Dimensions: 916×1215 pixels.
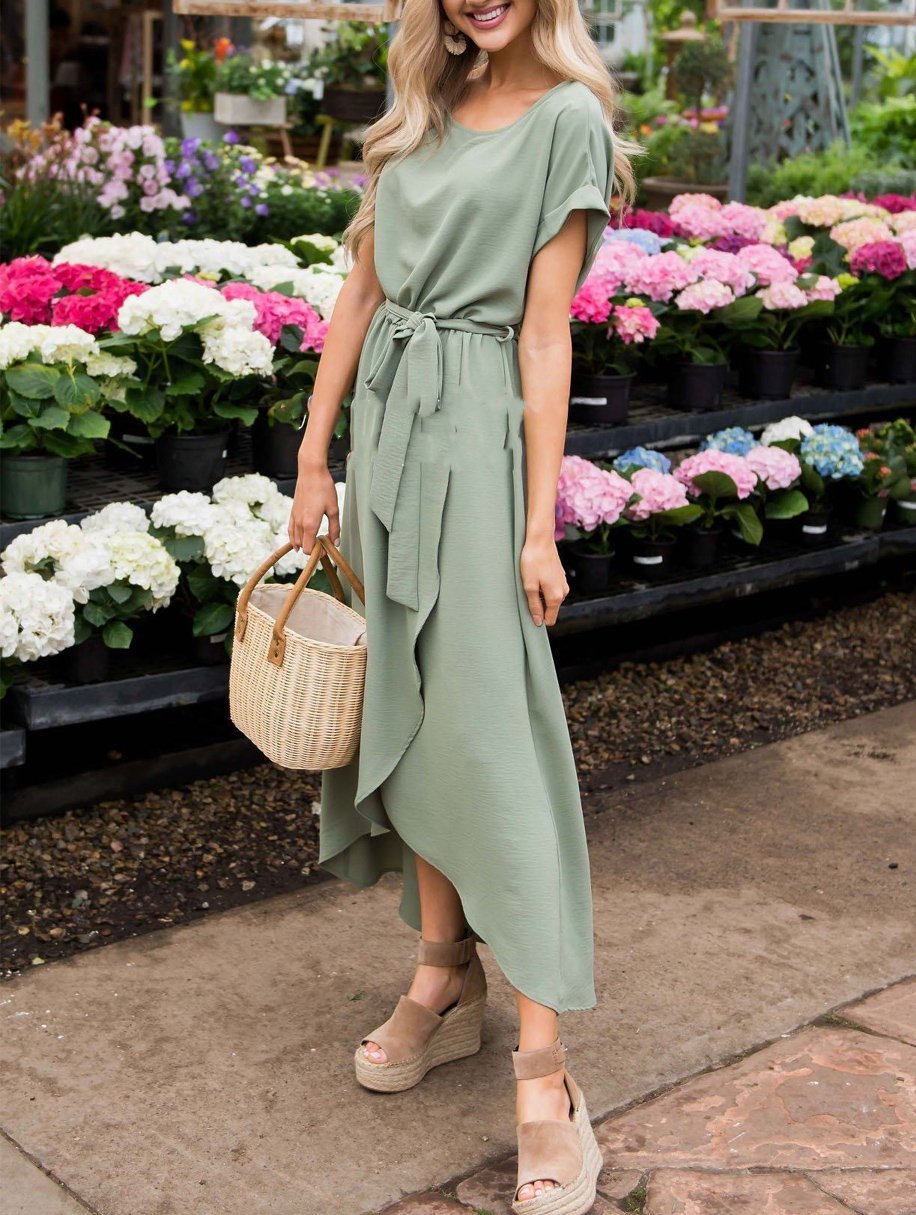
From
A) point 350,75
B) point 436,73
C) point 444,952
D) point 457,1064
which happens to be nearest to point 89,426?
point 436,73

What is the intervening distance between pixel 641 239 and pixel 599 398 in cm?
78

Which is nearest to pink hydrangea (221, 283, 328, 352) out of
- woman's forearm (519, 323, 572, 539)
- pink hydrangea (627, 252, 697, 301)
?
pink hydrangea (627, 252, 697, 301)

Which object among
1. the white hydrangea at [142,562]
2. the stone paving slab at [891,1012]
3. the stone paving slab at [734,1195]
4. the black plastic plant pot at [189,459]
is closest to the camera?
the stone paving slab at [734,1195]

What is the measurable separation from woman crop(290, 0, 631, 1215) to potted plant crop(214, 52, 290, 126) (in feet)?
25.3

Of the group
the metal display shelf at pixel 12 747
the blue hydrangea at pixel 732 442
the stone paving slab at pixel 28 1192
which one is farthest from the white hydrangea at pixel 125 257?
the stone paving slab at pixel 28 1192

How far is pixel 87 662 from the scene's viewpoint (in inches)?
135

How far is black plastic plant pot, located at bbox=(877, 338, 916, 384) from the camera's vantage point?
5.38 metres

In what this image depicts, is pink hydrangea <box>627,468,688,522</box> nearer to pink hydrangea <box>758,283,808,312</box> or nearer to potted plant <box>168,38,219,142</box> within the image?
pink hydrangea <box>758,283,808,312</box>

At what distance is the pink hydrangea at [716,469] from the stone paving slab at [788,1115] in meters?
2.02

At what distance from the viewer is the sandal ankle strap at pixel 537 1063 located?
95.0 inches

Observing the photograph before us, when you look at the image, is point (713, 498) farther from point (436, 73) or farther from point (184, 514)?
point (436, 73)

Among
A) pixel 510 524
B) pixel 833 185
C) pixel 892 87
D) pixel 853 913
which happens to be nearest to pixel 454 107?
pixel 510 524

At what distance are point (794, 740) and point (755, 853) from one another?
0.79m

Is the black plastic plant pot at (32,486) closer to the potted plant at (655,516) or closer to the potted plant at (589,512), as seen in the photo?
the potted plant at (589,512)
